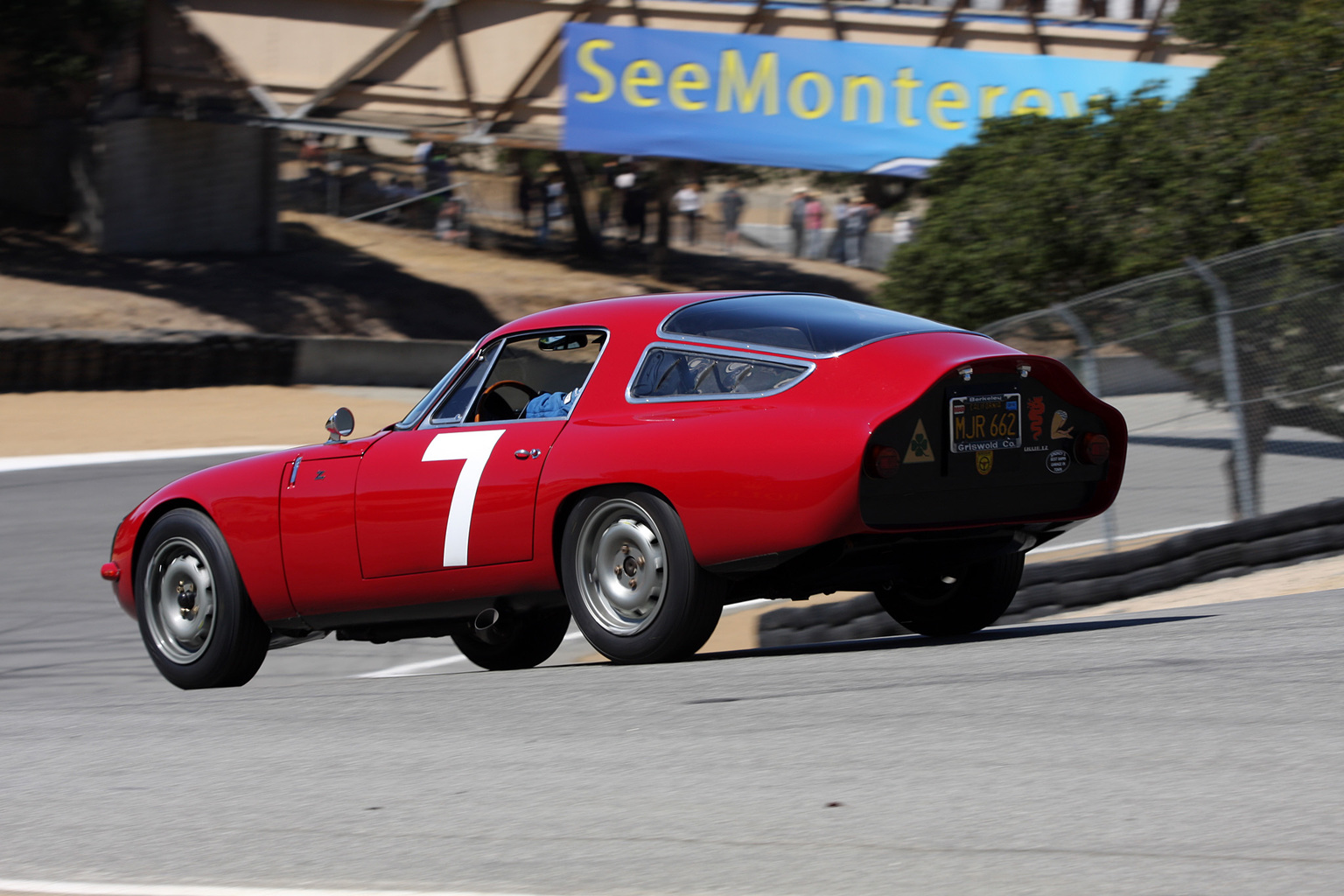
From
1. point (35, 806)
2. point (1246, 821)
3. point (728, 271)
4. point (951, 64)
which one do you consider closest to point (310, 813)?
point (35, 806)

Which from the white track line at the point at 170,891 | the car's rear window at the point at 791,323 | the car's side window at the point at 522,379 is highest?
the car's rear window at the point at 791,323

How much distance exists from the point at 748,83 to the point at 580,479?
22995 mm

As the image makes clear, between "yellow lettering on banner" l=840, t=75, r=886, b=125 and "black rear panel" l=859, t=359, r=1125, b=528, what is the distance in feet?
73.8

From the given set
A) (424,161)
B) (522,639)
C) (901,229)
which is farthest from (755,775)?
(424,161)

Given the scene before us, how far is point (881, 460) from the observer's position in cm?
525

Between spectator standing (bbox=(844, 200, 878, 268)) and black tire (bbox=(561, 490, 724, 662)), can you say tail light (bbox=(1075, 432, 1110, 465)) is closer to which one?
black tire (bbox=(561, 490, 724, 662))

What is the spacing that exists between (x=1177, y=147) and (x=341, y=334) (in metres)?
19.4

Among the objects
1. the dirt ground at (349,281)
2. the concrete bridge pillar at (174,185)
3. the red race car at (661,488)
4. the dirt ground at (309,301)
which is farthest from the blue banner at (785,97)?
Result: the red race car at (661,488)

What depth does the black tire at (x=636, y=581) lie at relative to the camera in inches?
218

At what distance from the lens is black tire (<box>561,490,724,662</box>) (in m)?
5.54

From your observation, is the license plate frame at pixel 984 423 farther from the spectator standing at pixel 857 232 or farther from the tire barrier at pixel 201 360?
the spectator standing at pixel 857 232

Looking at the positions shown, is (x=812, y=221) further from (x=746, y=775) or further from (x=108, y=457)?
(x=746, y=775)

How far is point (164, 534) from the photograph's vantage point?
23.6 ft

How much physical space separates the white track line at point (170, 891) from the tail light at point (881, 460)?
8.59 feet
